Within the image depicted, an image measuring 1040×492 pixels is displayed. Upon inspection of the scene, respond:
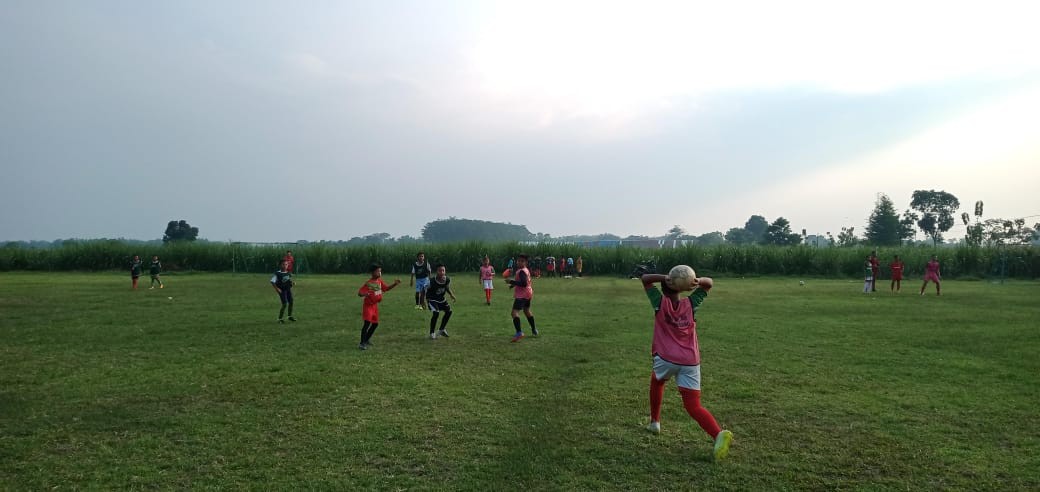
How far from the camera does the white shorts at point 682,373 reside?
6727 millimetres

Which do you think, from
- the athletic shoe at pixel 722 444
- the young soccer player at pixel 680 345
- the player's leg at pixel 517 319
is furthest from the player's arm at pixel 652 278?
the player's leg at pixel 517 319

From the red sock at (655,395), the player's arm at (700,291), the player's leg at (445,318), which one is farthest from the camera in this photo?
the player's leg at (445,318)

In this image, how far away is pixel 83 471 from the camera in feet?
20.2

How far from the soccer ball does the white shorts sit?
895 mm

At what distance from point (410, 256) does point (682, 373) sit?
4765 cm

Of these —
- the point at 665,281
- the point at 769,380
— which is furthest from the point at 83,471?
the point at 769,380

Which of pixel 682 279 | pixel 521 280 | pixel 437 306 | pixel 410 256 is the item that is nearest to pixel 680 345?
pixel 682 279

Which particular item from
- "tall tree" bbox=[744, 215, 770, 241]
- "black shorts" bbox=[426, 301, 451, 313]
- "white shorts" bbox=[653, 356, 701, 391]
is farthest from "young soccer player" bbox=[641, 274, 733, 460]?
"tall tree" bbox=[744, 215, 770, 241]

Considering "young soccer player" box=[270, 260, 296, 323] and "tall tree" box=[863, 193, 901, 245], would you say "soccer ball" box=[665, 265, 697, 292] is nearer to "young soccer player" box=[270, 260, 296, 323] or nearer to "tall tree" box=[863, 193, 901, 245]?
"young soccer player" box=[270, 260, 296, 323]

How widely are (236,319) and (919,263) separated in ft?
163

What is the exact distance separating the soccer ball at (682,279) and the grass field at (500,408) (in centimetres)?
187

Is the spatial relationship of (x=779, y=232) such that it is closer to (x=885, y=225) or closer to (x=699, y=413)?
(x=885, y=225)

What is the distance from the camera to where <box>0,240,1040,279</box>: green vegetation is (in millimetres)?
49781

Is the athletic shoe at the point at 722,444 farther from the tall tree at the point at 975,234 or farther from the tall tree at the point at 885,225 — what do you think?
the tall tree at the point at 885,225
